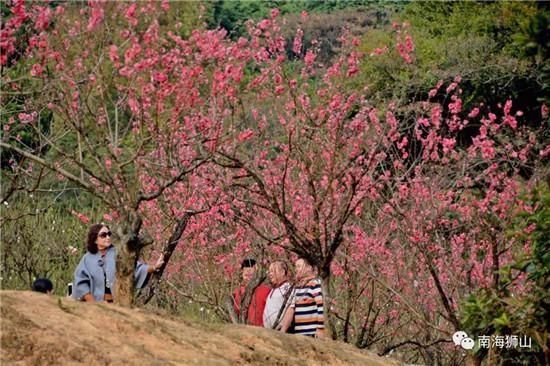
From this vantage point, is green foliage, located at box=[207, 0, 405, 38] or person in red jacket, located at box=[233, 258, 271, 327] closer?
person in red jacket, located at box=[233, 258, 271, 327]

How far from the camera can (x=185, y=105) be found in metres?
10.7

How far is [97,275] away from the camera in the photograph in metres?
7.78

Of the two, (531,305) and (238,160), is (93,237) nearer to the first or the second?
(238,160)

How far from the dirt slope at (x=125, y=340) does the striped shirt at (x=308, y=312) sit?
1220mm

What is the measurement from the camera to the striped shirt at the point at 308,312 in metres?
9.01

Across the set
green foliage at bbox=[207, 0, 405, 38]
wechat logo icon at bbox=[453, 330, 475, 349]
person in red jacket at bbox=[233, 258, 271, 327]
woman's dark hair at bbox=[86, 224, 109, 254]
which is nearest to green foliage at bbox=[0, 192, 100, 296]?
person in red jacket at bbox=[233, 258, 271, 327]

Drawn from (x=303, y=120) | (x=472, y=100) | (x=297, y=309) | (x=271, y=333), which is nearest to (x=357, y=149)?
(x=303, y=120)

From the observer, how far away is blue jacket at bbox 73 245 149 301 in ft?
25.4

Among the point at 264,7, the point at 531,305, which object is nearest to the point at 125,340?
the point at 531,305

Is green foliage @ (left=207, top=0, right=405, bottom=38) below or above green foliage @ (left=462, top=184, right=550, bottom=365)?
above

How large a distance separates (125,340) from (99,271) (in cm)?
146

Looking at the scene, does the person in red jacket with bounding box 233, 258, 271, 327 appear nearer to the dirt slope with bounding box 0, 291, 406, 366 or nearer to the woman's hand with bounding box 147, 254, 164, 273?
the woman's hand with bounding box 147, 254, 164, 273

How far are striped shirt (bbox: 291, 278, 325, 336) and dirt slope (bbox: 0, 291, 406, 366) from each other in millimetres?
1220

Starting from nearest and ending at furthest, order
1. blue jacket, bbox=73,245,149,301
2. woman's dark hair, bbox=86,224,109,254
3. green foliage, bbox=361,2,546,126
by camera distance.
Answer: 1. blue jacket, bbox=73,245,149,301
2. woman's dark hair, bbox=86,224,109,254
3. green foliage, bbox=361,2,546,126
